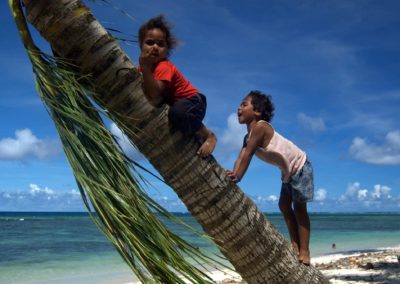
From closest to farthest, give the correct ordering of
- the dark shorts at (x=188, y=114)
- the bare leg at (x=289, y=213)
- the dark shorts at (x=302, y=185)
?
the dark shorts at (x=188, y=114)
the dark shorts at (x=302, y=185)
the bare leg at (x=289, y=213)

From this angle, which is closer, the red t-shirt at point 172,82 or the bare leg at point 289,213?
the red t-shirt at point 172,82

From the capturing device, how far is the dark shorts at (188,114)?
2617mm

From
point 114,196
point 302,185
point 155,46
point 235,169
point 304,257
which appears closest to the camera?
point 114,196

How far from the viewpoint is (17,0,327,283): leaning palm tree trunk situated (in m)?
2.55

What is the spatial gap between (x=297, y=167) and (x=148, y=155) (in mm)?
1355

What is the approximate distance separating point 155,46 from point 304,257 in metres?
1.74

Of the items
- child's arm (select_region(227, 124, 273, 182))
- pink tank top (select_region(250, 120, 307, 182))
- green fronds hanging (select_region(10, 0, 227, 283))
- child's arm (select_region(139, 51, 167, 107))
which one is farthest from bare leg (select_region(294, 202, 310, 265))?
child's arm (select_region(139, 51, 167, 107))

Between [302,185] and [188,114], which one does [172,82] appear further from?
[302,185]

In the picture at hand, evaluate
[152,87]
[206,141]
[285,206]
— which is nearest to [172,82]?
[152,87]

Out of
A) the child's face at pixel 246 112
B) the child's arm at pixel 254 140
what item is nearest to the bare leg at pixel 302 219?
the child's arm at pixel 254 140

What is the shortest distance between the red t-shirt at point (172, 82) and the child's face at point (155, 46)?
2.0 inches

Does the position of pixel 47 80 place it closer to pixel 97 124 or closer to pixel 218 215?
pixel 97 124

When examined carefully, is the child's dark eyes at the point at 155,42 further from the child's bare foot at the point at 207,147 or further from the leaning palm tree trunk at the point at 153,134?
the child's bare foot at the point at 207,147

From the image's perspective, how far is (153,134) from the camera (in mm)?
2590
